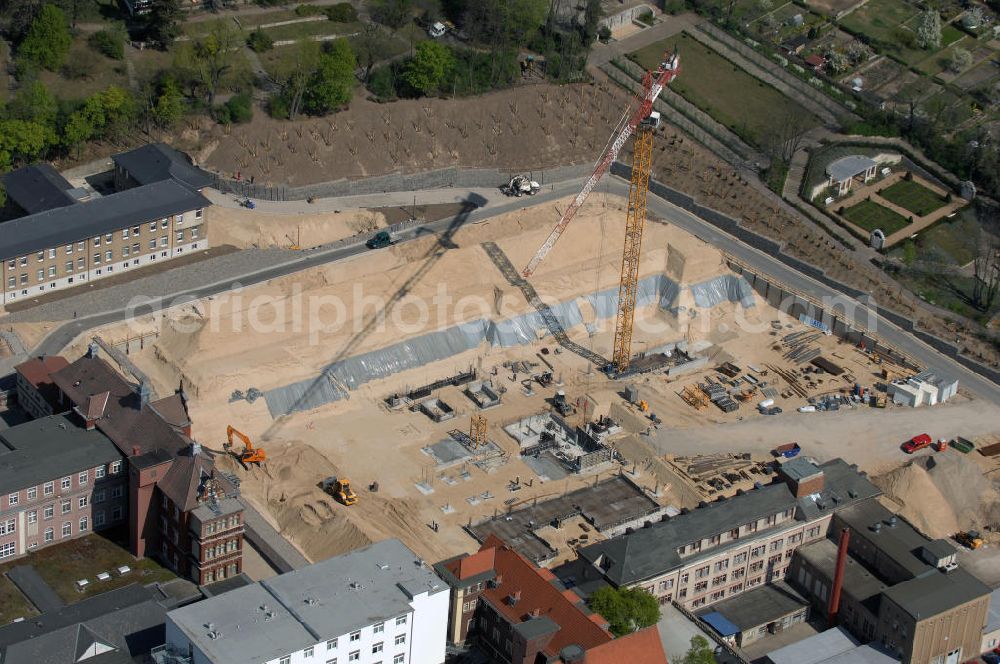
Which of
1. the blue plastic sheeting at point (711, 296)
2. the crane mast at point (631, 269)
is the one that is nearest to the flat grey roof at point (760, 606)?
the crane mast at point (631, 269)

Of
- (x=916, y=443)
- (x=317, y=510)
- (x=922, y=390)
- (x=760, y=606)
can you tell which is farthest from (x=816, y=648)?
(x=317, y=510)

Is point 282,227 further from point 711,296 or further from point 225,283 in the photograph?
point 711,296

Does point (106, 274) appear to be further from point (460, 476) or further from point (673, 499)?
point (673, 499)

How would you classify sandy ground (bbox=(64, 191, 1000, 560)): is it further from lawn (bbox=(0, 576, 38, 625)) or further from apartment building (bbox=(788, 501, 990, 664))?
lawn (bbox=(0, 576, 38, 625))

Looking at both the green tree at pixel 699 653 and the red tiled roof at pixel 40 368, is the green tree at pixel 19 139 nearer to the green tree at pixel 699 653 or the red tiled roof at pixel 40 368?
the red tiled roof at pixel 40 368

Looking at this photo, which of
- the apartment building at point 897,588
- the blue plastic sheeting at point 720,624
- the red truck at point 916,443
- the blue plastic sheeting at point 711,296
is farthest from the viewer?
the blue plastic sheeting at point 711,296

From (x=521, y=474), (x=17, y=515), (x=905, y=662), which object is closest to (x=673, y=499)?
(x=521, y=474)

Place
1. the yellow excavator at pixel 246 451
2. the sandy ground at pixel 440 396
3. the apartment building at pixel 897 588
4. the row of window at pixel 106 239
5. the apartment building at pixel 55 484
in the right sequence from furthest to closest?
the row of window at pixel 106 239, the yellow excavator at pixel 246 451, the sandy ground at pixel 440 396, the apartment building at pixel 897 588, the apartment building at pixel 55 484
